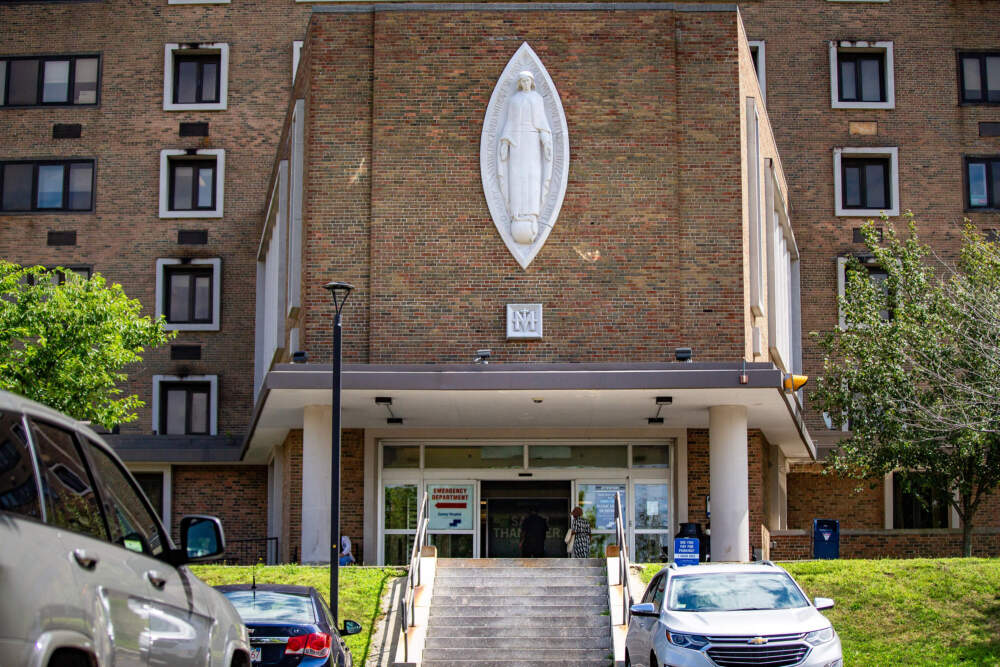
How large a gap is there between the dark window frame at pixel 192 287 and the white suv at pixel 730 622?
2754 cm

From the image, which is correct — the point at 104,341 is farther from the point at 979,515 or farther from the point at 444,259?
the point at 979,515

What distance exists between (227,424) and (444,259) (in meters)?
16.4

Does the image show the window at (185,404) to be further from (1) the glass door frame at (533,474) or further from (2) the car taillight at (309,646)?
(2) the car taillight at (309,646)

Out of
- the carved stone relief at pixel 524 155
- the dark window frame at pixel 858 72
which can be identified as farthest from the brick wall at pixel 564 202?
the dark window frame at pixel 858 72

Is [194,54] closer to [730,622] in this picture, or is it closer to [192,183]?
[192,183]

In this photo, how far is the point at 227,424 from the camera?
40656 millimetres

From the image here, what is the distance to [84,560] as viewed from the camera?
5.15 m

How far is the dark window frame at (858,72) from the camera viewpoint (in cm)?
4238

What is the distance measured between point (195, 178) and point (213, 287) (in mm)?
3663

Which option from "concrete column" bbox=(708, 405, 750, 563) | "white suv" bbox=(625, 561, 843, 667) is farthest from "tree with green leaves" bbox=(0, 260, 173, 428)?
"white suv" bbox=(625, 561, 843, 667)

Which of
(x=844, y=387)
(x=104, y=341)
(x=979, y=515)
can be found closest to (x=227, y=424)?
(x=104, y=341)

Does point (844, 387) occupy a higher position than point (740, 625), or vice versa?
point (844, 387)

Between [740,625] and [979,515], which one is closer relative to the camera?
[740,625]

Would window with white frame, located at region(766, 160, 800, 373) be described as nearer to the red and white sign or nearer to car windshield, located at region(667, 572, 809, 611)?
the red and white sign
